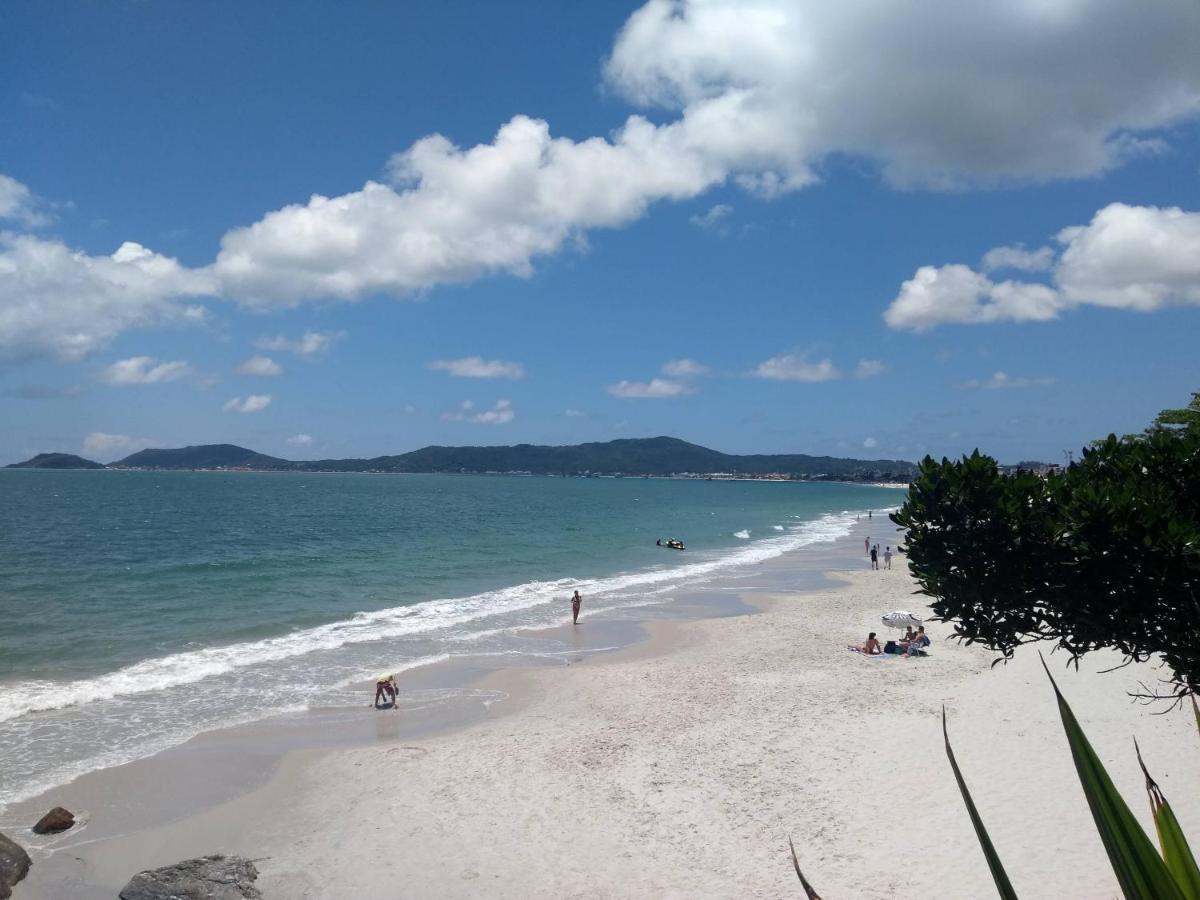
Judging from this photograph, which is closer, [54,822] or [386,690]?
[54,822]

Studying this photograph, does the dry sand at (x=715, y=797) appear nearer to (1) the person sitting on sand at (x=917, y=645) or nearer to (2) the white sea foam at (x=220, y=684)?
(1) the person sitting on sand at (x=917, y=645)

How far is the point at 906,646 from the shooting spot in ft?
71.1

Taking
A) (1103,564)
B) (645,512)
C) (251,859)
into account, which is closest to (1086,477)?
(1103,564)

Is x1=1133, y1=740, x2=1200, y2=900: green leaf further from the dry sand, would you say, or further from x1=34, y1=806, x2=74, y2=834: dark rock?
x1=34, y1=806, x2=74, y2=834: dark rock

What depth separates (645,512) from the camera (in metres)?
92.4

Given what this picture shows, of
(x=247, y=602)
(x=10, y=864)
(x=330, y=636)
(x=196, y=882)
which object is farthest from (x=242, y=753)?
(x=247, y=602)

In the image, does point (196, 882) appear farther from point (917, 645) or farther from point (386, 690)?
point (917, 645)

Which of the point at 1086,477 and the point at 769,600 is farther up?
the point at 1086,477

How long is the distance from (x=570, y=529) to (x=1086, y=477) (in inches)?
2277

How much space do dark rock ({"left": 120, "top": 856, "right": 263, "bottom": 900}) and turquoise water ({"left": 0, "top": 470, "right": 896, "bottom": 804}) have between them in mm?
4463

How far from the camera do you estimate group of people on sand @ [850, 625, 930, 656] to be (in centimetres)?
2144

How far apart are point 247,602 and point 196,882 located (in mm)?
21282

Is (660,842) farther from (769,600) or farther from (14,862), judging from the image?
(769,600)

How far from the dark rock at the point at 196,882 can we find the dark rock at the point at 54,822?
2.19 m
